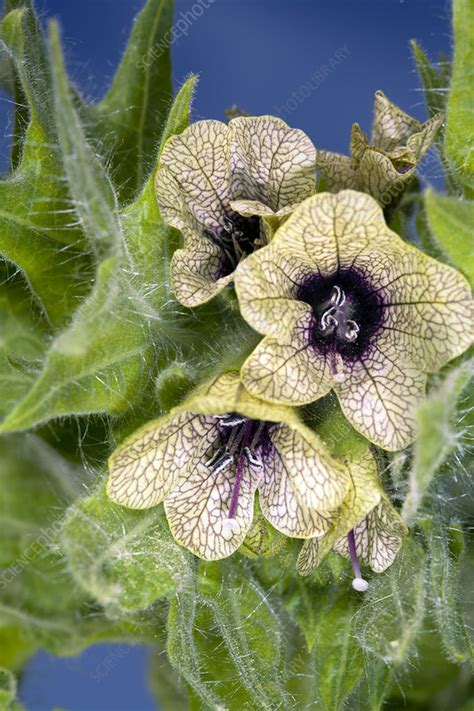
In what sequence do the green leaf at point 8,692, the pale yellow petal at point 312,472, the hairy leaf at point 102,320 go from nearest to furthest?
the hairy leaf at point 102,320 → the pale yellow petal at point 312,472 → the green leaf at point 8,692

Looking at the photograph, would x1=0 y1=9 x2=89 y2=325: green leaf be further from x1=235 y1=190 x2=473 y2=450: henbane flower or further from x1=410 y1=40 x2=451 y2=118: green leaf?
x1=410 y1=40 x2=451 y2=118: green leaf

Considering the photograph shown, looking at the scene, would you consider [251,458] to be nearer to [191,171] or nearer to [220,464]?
[220,464]

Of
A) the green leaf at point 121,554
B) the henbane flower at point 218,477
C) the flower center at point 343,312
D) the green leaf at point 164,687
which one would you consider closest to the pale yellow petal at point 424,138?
the flower center at point 343,312

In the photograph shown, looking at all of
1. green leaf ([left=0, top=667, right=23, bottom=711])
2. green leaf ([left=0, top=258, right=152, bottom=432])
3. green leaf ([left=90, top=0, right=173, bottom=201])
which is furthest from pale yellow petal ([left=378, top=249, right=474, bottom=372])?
green leaf ([left=0, top=667, right=23, bottom=711])

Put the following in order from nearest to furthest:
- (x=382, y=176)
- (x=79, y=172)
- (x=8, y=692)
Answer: (x=79, y=172) < (x=382, y=176) < (x=8, y=692)

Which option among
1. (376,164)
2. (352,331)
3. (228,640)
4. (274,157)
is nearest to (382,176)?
(376,164)

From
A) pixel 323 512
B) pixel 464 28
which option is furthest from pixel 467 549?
pixel 464 28

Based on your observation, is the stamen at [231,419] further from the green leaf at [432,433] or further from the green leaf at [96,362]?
the green leaf at [432,433]
